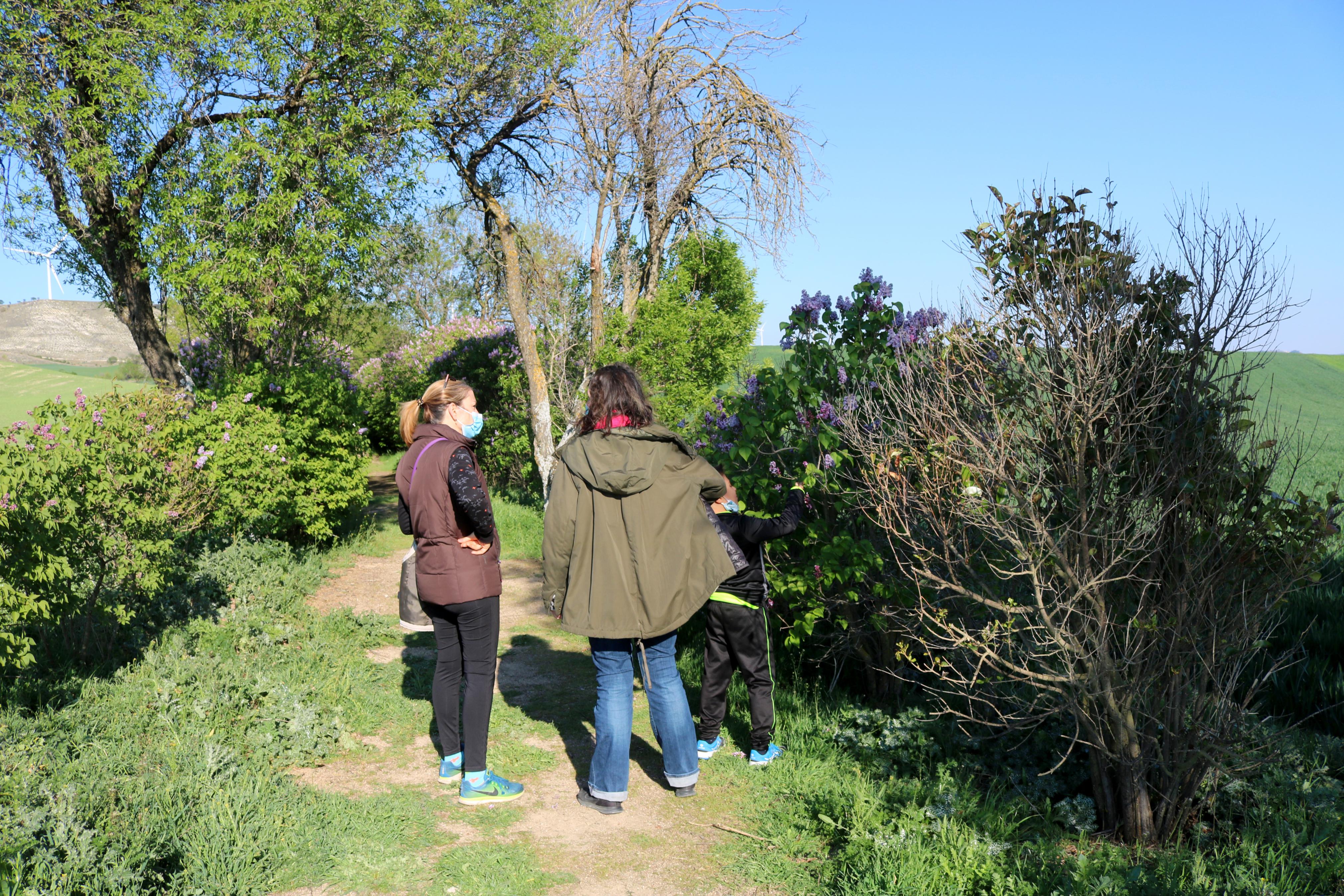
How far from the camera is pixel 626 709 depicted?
149 inches

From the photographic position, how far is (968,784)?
12.5 feet

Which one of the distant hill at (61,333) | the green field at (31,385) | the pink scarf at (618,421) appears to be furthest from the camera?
the distant hill at (61,333)

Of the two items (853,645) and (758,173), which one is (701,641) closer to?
(853,645)

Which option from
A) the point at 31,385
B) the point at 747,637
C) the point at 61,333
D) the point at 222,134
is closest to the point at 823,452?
the point at 747,637

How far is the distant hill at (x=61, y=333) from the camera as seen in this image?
58.8 metres

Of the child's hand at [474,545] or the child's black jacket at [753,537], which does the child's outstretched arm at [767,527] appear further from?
the child's hand at [474,545]

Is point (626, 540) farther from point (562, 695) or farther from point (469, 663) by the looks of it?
point (562, 695)

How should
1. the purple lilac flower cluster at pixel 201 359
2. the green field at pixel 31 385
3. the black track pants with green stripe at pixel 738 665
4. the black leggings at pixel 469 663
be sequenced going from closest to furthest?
the black leggings at pixel 469 663, the black track pants with green stripe at pixel 738 665, the purple lilac flower cluster at pixel 201 359, the green field at pixel 31 385

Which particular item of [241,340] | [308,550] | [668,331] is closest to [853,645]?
[308,550]

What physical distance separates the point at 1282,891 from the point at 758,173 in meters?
9.86

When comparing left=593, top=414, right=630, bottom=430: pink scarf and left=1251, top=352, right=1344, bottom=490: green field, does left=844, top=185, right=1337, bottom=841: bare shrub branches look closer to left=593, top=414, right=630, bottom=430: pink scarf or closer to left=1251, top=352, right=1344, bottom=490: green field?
left=1251, top=352, right=1344, bottom=490: green field

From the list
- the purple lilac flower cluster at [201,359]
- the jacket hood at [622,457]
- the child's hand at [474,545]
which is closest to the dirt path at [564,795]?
the child's hand at [474,545]

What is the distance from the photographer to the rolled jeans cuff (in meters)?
4.01

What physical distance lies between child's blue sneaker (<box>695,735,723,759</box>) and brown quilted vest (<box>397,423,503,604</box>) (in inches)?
54.8
